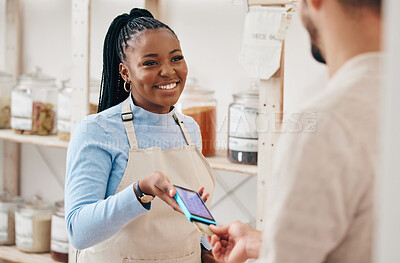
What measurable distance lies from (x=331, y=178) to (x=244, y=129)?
3.55 feet

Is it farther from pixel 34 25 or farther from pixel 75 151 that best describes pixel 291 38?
pixel 34 25

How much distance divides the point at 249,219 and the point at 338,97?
1.40 meters

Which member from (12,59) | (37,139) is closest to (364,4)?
(37,139)

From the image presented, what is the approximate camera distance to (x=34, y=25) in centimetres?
233

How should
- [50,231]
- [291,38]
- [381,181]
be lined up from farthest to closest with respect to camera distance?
[50,231]
[291,38]
[381,181]

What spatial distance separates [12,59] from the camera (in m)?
2.35

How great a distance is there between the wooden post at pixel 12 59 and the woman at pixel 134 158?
1.21 metres

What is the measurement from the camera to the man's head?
1.83ft

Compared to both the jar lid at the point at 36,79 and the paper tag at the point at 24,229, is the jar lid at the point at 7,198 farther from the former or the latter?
the jar lid at the point at 36,79

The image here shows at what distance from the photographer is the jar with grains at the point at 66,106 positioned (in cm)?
190

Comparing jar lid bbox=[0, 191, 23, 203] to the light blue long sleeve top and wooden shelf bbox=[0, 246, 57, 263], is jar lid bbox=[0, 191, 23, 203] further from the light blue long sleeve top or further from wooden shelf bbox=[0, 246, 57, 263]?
the light blue long sleeve top

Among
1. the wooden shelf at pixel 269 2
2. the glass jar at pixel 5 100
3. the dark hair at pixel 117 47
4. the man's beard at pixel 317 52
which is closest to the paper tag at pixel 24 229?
the glass jar at pixel 5 100

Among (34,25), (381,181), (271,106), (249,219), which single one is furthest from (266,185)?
(34,25)

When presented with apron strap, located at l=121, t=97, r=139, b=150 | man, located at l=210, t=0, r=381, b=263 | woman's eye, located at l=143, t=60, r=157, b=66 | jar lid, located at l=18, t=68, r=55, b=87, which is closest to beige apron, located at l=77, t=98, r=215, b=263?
apron strap, located at l=121, t=97, r=139, b=150
